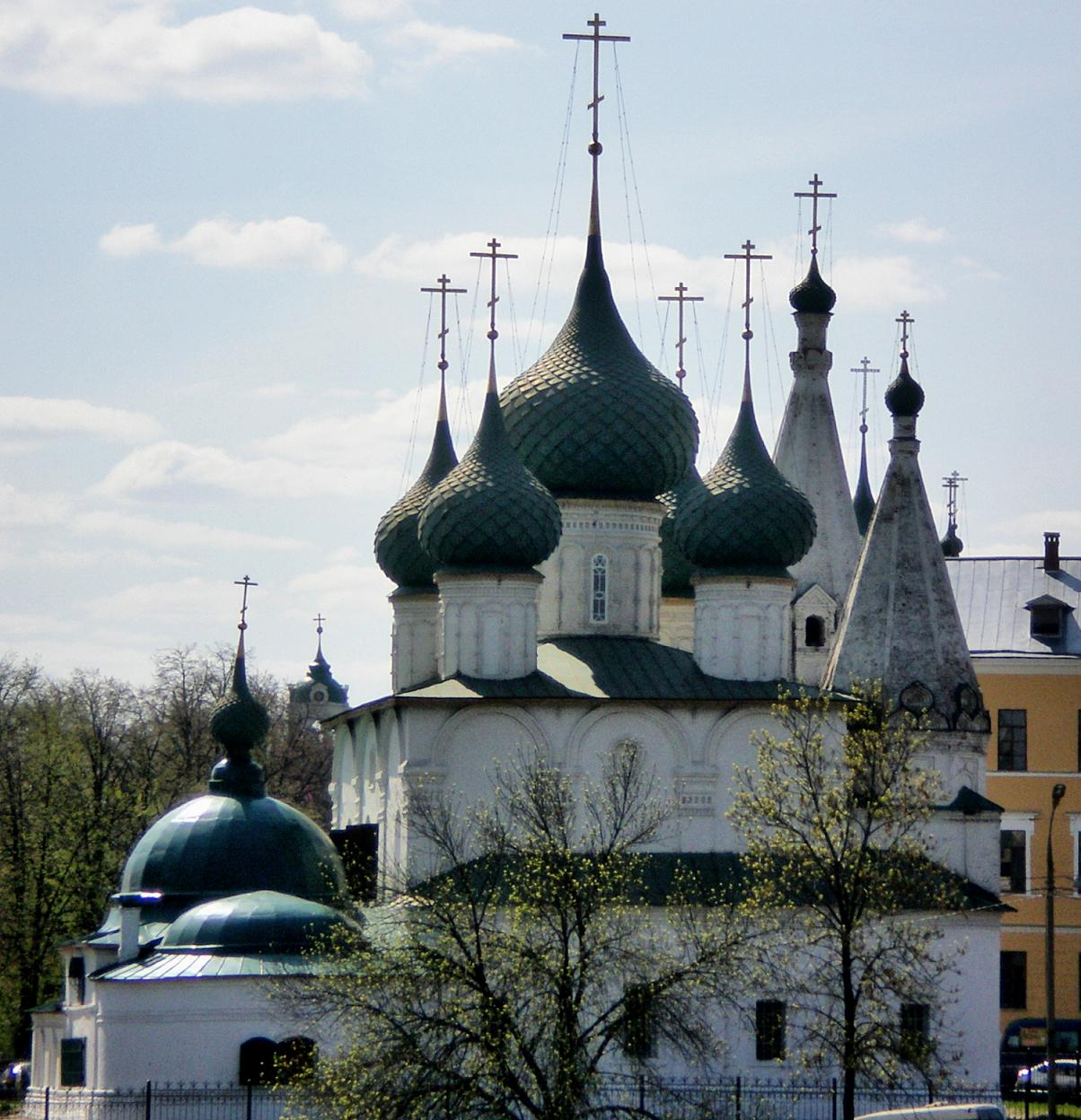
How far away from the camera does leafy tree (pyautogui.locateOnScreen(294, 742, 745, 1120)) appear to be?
27.8 metres

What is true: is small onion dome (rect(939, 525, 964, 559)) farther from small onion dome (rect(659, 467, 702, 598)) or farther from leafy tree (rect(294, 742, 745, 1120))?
leafy tree (rect(294, 742, 745, 1120))

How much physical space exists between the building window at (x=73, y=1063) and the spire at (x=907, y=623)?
10.3 metres

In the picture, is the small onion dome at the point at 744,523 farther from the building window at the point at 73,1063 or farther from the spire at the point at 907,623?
the building window at the point at 73,1063

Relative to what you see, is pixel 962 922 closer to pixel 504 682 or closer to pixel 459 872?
pixel 504 682

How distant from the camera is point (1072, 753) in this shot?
155ft

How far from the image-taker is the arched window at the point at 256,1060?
33.7m

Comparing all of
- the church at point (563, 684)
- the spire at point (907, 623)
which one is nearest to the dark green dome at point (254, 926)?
the church at point (563, 684)

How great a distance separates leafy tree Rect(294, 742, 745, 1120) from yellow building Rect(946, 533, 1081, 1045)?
16.6m

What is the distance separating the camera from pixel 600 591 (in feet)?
127

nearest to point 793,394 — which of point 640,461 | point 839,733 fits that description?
point 640,461

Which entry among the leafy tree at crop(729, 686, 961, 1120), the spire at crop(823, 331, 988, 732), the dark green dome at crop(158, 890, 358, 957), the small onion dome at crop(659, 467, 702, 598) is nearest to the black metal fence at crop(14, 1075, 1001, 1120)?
the leafy tree at crop(729, 686, 961, 1120)

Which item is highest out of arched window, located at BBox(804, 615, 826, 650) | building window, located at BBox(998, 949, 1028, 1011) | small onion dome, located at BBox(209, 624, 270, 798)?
arched window, located at BBox(804, 615, 826, 650)

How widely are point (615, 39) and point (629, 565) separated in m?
6.93

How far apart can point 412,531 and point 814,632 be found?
6141 mm
